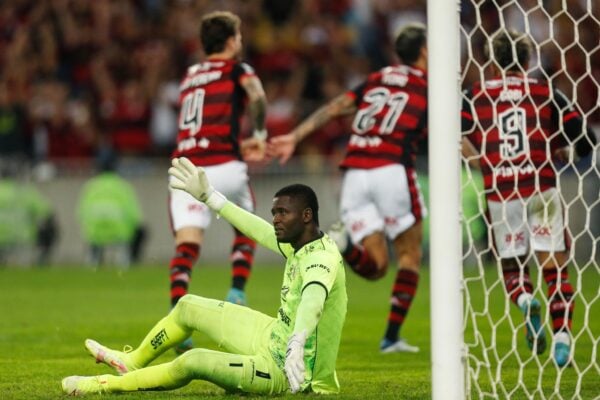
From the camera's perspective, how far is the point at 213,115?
8.91 meters

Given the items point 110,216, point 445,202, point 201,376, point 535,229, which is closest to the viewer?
point 445,202

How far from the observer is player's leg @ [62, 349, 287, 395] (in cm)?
579

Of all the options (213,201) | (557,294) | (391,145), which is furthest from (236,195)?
(213,201)

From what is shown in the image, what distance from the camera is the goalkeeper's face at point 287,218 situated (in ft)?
19.8

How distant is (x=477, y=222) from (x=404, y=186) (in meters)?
9.25

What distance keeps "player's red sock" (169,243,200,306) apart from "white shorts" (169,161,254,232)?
179 mm

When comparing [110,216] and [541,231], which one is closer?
[541,231]

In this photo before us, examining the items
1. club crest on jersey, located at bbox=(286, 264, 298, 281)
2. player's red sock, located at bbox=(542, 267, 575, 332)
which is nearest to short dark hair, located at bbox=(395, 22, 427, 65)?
player's red sock, located at bbox=(542, 267, 575, 332)

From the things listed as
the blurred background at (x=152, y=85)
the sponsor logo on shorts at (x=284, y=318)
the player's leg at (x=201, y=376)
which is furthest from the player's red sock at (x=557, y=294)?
the blurred background at (x=152, y=85)

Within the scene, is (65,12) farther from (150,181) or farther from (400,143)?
(400,143)

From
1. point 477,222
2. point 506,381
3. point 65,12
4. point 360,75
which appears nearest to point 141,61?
point 65,12

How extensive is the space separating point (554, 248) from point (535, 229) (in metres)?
0.17

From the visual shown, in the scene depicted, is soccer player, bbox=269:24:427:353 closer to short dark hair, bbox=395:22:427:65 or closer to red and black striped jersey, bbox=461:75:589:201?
short dark hair, bbox=395:22:427:65

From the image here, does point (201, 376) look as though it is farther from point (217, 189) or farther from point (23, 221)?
point (23, 221)
